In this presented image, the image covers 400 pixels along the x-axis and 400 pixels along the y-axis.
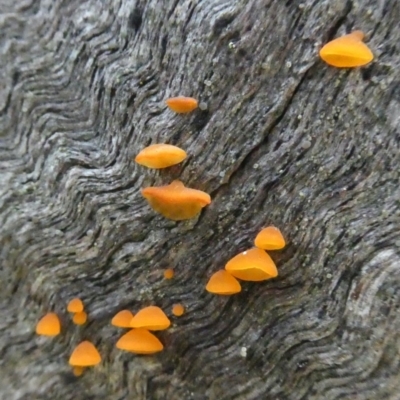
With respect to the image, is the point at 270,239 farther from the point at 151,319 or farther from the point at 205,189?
the point at 151,319

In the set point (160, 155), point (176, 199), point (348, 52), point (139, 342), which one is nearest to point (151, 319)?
point (139, 342)

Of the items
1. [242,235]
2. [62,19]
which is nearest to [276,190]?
[242,235]

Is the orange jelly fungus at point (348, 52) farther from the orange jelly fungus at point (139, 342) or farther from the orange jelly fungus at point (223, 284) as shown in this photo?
the orange jelly fungus at point (139, 342)

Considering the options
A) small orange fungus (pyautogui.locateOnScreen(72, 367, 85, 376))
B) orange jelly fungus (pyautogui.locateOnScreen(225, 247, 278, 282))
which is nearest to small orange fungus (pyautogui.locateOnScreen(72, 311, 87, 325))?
small orange fungus (pyautogui.locateOnScreen(72, 367, 85, 376))

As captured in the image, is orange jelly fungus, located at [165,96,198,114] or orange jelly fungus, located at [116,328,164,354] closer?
orange jelly fungus, located at [165,96,198,114]

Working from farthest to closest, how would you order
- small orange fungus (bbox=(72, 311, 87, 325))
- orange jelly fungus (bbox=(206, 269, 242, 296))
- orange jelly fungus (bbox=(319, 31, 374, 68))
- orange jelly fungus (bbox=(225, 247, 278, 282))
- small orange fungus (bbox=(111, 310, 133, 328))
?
small orange fungus (bbox=(72, 311, 87, 325)), small orange fungus (bbox=(111, 310, 133, 328)), orange jelly fungus (bbox=(206, 269, 242, 296)), orange jelly fungus (bbox=(225, 247, 278, 282)), orange jelly fungus (bbox=(319, 31, 374, 68))

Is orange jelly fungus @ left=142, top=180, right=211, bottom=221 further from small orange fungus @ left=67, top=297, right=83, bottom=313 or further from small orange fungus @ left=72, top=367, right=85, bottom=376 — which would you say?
small orange fungus @ left=72, top=367, right=85, bottom=376
